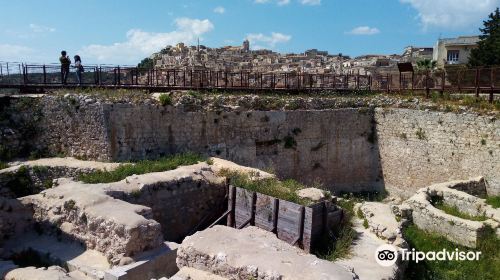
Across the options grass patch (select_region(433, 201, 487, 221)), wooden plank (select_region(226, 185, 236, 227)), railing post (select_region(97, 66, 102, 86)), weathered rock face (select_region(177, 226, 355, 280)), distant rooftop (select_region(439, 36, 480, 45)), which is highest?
distant rooftop (select_region(439, 36, 480, 45))

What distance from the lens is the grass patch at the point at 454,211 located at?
13.0m

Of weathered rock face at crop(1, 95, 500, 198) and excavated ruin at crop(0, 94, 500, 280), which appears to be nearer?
excavated ruin at crop(0, 94, 500, 280)

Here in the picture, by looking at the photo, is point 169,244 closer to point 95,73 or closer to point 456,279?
point 456,279

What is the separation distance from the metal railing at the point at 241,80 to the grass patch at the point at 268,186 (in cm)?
628

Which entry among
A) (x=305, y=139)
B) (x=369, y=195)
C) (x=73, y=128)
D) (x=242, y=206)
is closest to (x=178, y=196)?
(x=242, y=206)

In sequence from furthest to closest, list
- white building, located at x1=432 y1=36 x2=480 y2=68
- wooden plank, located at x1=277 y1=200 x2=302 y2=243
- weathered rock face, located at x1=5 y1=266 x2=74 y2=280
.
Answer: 1. white building, located at x1=432 y1=36 x2=480 y2=68
2. wooden plank, located at x1=277 y1=200 x2=302 y2=243
3. weathered rock face, located at x1=5 y1=266 x2=74 y2=280

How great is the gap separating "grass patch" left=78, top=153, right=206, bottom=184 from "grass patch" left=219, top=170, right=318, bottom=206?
162cm

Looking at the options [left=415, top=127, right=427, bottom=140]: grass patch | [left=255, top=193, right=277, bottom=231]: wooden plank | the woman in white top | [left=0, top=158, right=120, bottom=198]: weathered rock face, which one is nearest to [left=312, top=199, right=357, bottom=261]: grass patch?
[left=255, top=193, right=277, bottom=231]: wooden plank

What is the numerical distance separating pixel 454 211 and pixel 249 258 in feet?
30.0

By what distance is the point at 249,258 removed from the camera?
7289 millimetres

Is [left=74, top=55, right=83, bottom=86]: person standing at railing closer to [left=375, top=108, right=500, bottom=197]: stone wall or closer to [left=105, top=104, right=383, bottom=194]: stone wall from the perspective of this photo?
Answer: [left=105, top=104, right=383, bottom=194]: stone wall

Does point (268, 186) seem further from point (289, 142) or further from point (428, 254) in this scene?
point (289, 142)

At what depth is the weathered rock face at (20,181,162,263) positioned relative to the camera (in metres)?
8.40

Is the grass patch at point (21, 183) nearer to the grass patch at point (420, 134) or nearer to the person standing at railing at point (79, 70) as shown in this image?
the person standing at railing at point (79, 70)
